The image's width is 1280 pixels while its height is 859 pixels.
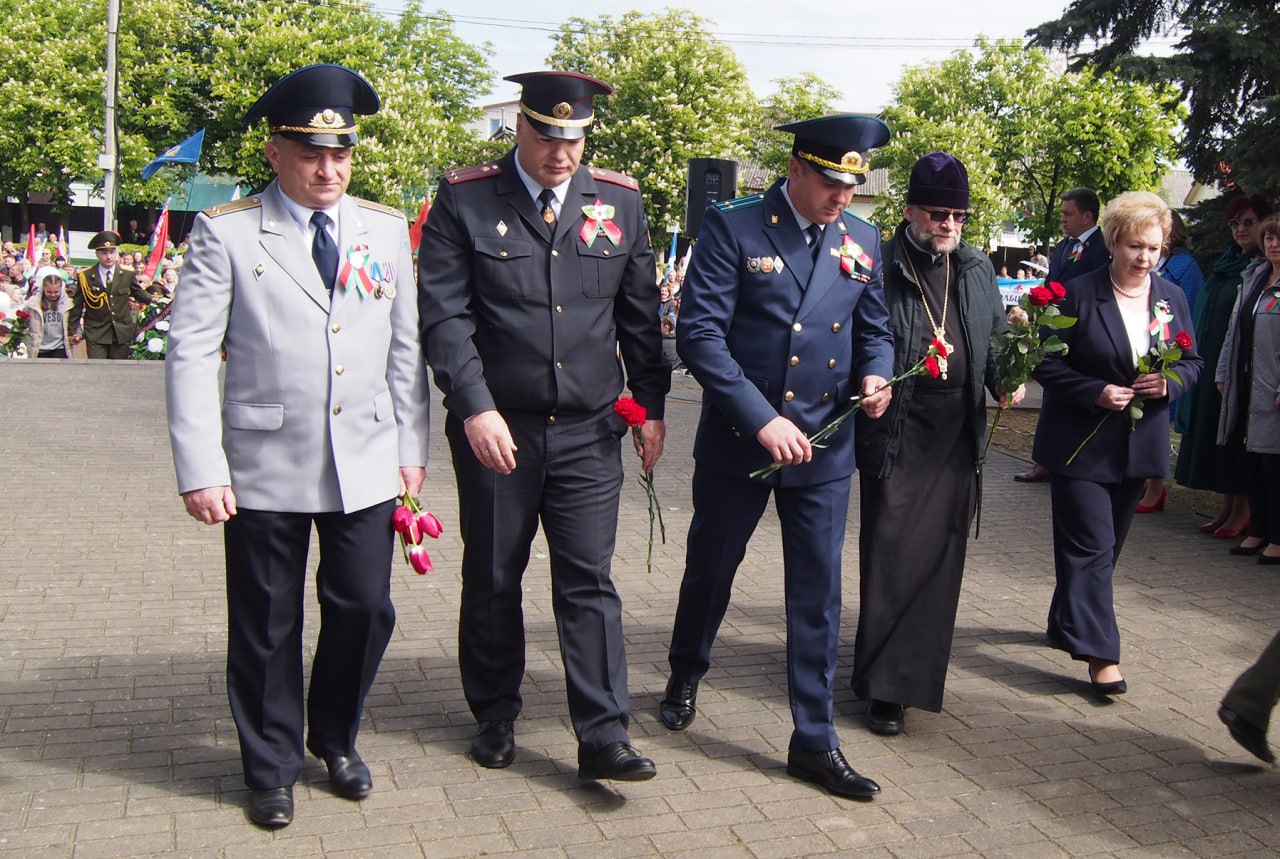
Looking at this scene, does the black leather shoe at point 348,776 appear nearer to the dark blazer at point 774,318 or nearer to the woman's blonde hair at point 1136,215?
the dark blazer at point 774,318

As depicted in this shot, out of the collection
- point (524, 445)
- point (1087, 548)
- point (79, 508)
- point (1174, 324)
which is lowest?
point (79, 508)

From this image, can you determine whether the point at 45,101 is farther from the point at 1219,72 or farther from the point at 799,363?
the point at 799,363

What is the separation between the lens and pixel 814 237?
4.41m

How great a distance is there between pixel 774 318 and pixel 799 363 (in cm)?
17

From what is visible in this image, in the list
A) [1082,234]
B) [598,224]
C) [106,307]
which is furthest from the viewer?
[106,307]

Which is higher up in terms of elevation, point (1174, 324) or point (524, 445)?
point (1174, 324)

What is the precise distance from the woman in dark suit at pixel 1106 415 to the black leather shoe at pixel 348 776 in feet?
9.05

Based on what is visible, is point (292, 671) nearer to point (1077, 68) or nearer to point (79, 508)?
point (79, 508)

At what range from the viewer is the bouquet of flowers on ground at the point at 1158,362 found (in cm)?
527

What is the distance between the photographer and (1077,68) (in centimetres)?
1898

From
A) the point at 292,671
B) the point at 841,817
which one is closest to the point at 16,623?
the point at 292,671

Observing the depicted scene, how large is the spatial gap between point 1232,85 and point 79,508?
11.5m

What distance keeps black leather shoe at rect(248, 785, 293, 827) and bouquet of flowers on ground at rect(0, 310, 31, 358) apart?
16000 mm

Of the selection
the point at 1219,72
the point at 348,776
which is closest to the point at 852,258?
the point at 348,776
